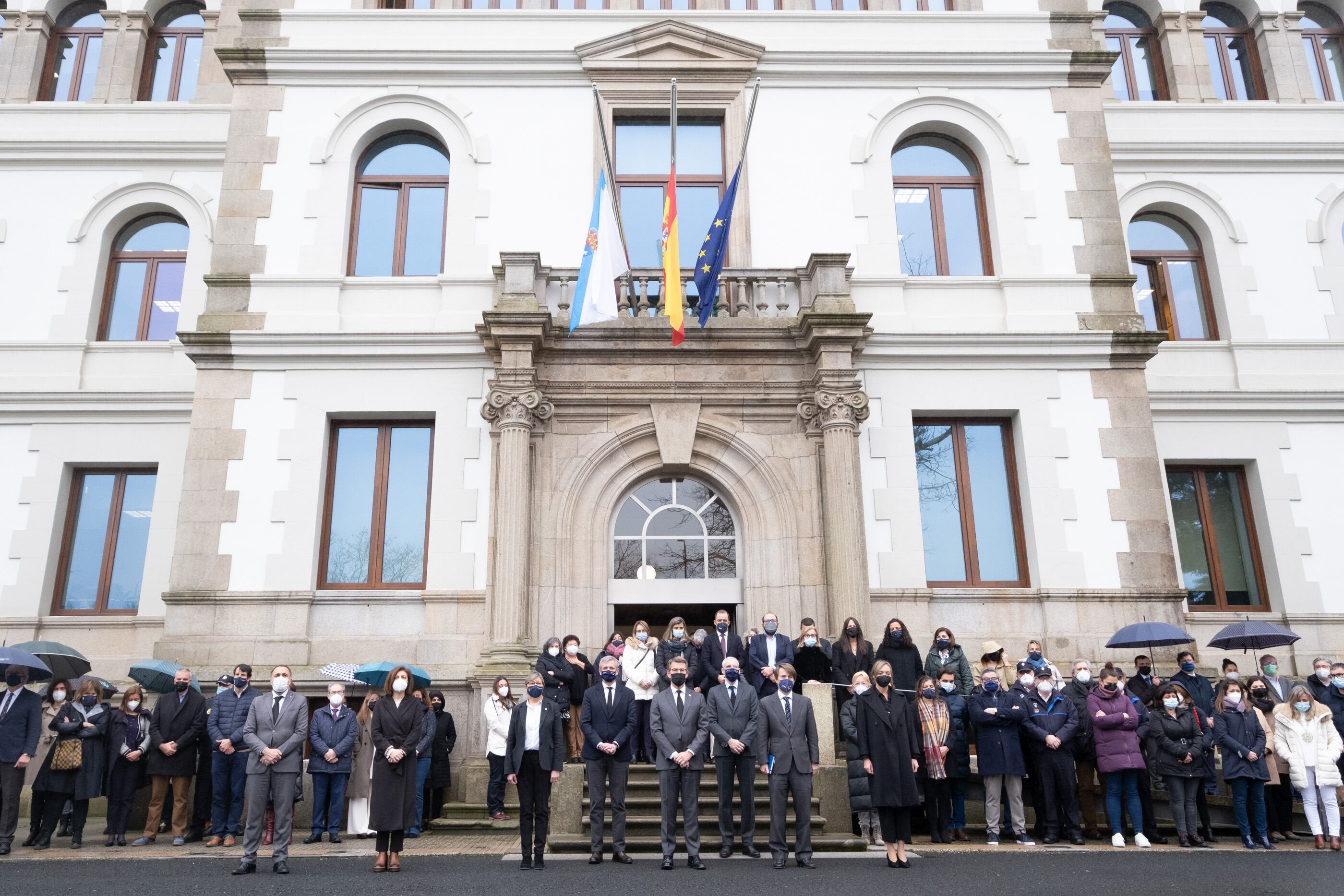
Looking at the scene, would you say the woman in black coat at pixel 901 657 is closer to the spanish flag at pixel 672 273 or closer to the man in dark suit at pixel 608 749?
the man in dark suit at pixel 608 749

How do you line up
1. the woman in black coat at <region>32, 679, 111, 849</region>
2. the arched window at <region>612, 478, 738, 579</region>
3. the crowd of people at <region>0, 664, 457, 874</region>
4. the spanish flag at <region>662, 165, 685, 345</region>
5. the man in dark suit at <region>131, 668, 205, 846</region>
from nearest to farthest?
the crowd of people at <region>0, 664, 457, 874</region>, the woman in black coat at <region>32, 679, 111, 849</region>, the man in dark suit at <region>131, 668, 205, 846</region>, the spanish flag at <region>662, 165, 685, 345</region>, the arched window at <region>612, 478, 738, 579</region>

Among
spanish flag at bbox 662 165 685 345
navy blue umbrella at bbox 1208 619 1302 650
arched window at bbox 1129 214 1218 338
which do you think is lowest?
navy blue umbrella at bbox 1208 619 1302 650

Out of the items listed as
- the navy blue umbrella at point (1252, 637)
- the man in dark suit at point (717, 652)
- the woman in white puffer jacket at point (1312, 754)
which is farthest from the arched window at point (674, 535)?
the woman in white puffer jacket at point (1312, 754)

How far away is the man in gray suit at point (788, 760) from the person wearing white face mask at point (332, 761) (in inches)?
186

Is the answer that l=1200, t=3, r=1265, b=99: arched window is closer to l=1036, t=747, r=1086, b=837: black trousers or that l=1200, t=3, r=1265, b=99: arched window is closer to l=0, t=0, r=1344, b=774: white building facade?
l=0, t=0, r=1344, b=774: white building facade

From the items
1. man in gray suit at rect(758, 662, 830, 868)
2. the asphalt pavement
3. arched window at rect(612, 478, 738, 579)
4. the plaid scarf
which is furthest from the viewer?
arched window at rect(612, 478, 738, 579)

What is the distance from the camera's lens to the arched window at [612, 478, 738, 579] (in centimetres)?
1506

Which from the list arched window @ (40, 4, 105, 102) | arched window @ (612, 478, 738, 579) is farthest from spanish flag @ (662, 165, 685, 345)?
arched window @ (40, 4, 105, 102)

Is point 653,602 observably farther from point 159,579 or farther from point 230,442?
point 159,579

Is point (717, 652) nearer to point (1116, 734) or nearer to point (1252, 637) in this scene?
point (1116, 734)

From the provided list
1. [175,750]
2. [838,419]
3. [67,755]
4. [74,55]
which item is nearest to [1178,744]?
[838,419]

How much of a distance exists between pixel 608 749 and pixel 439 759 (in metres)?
3.23

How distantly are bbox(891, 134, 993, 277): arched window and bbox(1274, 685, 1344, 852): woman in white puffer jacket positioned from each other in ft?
25.4

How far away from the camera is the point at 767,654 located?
1223cm
